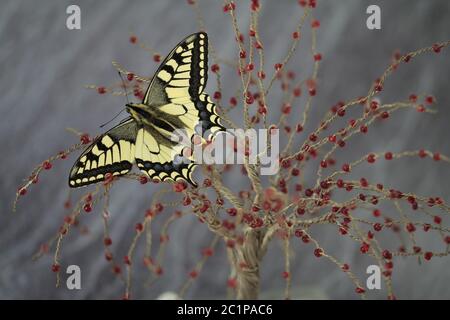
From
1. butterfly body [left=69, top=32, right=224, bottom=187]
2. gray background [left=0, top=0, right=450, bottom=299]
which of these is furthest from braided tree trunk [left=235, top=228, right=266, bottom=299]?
gray background [left=0, top=0, right=450, bottom=299]

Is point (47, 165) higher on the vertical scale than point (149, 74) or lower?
lower

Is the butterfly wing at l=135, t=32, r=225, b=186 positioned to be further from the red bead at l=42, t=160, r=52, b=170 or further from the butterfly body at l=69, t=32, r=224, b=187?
the red bead at l=42, t=160, r=52, b=170

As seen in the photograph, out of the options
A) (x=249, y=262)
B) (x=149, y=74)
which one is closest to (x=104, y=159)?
(x=249, y=262)

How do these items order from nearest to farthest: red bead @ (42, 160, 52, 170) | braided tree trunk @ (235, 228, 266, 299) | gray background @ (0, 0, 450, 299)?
red bead @ (42, 160, 52, 170) < braided tree trunk @ (235, 228, 266, 299) < gray background @ (0, 0, 450, 299)

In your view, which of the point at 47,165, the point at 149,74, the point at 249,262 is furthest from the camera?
the point at 149,74

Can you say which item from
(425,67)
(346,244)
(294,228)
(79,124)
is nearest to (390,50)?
(425,67)

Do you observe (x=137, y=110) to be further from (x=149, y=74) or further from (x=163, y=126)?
(x=149, y=74)

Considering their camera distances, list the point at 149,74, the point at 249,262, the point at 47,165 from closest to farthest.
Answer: the point at 47,165 → the point at 249,262 → the point at 149,74
